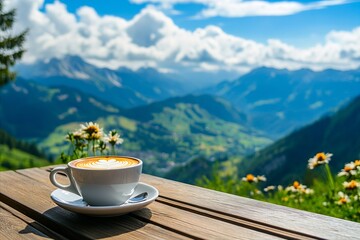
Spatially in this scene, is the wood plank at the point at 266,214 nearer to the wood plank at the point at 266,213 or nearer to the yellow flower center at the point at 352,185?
the wood plank at the point at 266,213

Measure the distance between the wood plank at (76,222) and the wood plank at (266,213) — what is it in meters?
0.30

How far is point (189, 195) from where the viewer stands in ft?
6.98

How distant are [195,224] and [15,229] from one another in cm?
68

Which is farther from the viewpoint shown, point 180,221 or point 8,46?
point 8,46

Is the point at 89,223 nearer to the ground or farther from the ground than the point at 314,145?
farther from the ground

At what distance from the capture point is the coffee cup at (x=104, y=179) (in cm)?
165

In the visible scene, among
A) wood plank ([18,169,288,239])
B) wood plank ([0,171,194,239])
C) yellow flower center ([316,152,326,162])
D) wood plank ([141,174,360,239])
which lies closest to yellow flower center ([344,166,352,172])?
yellow flower center ([316,152,326,162])

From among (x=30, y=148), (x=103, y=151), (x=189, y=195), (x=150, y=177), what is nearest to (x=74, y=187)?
(x=189, y=195)

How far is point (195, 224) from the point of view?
1662 mm

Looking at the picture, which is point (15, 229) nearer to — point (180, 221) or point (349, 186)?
point (180, 221)

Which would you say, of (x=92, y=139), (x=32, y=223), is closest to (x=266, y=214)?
(x=32, y=223)

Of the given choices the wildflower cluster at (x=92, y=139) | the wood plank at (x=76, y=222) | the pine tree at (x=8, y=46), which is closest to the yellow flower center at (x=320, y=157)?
the wildflower cluster at (x=92, y=139)

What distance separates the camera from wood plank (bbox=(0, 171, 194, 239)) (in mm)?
1553

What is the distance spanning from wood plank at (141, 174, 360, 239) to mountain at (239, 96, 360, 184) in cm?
10376
